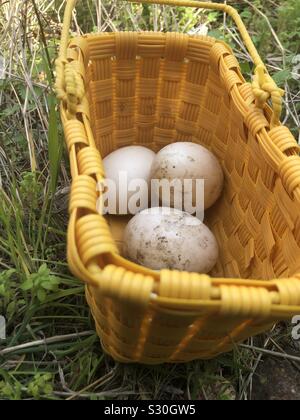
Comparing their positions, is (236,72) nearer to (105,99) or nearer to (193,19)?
(105,99)

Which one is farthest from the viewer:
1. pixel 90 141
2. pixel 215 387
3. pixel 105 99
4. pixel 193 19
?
pixel 193 19

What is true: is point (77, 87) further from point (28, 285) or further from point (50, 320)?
A: point (50, 320)

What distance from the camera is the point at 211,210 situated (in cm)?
120

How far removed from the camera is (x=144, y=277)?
22.9 inches

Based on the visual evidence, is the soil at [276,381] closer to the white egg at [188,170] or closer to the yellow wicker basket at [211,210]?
the yellow wicker basket at [211,210]

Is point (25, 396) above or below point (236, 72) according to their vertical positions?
below

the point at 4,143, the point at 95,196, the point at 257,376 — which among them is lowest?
the point at 257,376

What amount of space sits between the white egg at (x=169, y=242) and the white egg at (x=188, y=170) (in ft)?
0.31

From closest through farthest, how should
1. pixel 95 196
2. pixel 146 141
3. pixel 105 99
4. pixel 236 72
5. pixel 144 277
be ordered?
1. pixel 144 277
2. pixel 95 196
3. pixel 236 72
4. pixel 105 99
5. pixel 146 141

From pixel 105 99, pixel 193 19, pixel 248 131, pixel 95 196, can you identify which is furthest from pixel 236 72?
pixel 193 19

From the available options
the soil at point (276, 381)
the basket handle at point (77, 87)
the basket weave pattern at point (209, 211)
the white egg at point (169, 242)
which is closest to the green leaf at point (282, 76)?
the basket weave pattern at point (209, 211)

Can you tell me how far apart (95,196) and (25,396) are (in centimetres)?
46

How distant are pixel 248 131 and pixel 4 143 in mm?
710

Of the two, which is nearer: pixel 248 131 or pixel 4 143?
pixel 248 131
